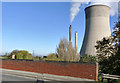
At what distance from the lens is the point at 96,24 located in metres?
27.8

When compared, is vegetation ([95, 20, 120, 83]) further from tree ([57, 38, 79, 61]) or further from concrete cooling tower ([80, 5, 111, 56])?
concrete cooling tower ([80, 5, 111, 56])

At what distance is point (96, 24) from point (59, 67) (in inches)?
802

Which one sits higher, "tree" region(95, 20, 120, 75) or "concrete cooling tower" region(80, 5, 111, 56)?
"concrete cooling tower" region(80, 5, 111, 56)

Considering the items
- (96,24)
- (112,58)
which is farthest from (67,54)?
(96,24)

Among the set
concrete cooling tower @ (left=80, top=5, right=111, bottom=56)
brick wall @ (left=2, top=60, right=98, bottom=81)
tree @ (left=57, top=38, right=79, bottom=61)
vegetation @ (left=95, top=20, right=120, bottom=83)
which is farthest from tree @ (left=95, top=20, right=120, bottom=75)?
concrete cooling tower @ (left=80, top=5, right=111, bottom=56)

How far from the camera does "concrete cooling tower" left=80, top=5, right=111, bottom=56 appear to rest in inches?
1083

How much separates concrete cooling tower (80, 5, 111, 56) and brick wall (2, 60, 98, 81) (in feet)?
62.2

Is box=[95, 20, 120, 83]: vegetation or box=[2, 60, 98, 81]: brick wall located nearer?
box=[2, 60, 98, 81]: brick wall

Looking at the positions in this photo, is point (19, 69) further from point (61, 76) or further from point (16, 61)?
point (61, 76)

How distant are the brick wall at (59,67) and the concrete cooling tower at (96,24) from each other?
62.2 ft

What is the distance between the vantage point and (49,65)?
12.2m

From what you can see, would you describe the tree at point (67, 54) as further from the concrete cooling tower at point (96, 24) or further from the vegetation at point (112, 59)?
the concrete cooling tower at point (96, 24)

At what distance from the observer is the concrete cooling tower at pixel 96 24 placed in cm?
2752

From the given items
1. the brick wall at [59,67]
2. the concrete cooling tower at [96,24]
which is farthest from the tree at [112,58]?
the concrete cooling tower at [96,24]
